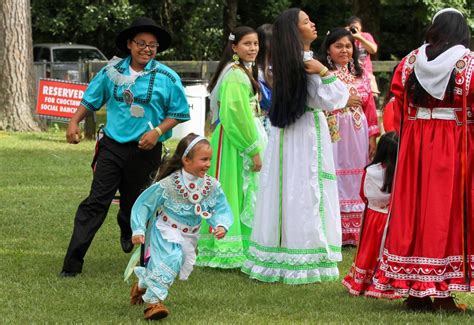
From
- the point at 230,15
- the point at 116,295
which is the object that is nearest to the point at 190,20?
the point at 230,15

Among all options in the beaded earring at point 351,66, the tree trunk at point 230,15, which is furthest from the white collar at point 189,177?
the tree trunk at point 230,15

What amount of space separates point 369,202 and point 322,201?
1.39 feet

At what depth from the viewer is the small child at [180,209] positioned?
6719mm

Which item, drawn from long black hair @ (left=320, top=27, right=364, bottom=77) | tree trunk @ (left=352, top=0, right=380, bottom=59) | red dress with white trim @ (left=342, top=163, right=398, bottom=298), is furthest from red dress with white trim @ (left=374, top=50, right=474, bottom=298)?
tree trunk @ (left=352, top=0, right=380, bottom=59)

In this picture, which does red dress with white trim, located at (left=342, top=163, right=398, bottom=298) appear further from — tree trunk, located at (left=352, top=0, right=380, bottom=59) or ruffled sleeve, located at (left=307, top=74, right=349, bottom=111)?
tree trunk, located at (left=352, top=0, right=380, bottom=59)

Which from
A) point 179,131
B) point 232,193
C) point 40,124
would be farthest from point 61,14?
point 232,193

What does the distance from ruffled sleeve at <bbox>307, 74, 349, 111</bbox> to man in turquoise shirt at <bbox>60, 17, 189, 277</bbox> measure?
1021mm

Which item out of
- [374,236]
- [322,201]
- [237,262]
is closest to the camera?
[374,236]

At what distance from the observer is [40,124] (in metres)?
20.4

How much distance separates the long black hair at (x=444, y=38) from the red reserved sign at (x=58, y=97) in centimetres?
1276

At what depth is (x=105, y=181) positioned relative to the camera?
823cm

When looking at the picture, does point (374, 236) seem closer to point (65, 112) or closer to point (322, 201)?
point (322, 201)

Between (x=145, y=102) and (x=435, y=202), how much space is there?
2448 millimetres

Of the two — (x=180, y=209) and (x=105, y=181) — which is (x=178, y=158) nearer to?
(x=180, y=209)
